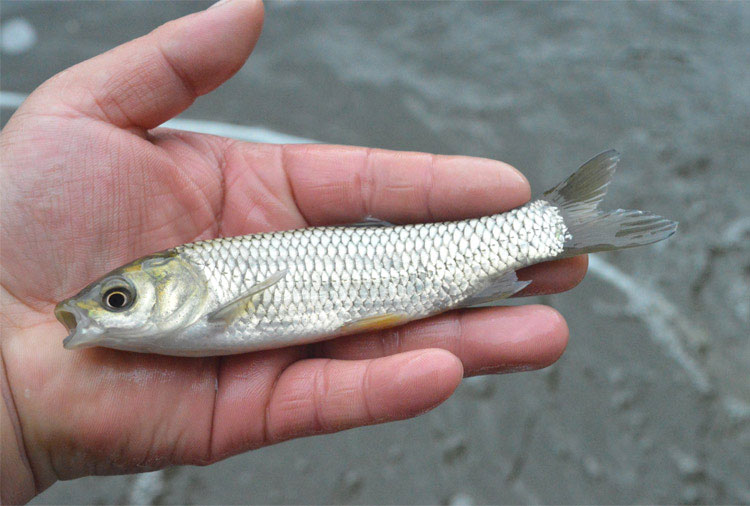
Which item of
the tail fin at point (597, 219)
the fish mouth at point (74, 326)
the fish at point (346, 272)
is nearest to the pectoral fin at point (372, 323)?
the fish at point (346, 272)

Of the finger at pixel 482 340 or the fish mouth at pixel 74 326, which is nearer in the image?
the fish mouth at pixel 74 326

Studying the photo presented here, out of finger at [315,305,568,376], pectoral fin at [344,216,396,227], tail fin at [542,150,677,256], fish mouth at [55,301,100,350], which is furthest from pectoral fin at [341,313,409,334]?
fish mouth at [55,301,100,350]

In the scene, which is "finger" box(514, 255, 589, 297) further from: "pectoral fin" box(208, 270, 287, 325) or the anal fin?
"pectoral fin" box(208, 270, 287, 325)

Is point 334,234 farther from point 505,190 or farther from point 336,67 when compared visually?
point 336,67

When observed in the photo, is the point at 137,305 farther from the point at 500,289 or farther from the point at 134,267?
the point at 500,289

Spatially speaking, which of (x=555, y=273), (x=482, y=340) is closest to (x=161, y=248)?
(x=482, y=340)

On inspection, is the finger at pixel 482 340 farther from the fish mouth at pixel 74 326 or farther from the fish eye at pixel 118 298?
the fish mouth at pixel 74 326
